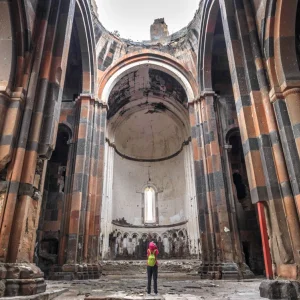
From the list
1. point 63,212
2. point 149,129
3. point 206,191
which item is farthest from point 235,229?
point 149,129

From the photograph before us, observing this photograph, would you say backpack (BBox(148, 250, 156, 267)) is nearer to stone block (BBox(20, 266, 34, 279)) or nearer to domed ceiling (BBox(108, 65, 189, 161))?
stone block (BBox(20, 266, 34, 279))

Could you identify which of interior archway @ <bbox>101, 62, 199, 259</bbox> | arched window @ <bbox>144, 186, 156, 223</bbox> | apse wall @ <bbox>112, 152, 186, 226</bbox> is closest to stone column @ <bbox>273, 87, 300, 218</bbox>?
interior archway @ <bbox>101, 62, 199, 259</bbox>

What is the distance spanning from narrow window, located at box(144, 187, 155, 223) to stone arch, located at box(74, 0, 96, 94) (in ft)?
34.7

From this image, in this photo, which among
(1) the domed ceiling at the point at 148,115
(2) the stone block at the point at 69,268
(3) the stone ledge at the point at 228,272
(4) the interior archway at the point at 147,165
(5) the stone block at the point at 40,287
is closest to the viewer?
(5) the stone block at the point at 40,287

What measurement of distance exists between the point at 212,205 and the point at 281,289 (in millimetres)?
5765

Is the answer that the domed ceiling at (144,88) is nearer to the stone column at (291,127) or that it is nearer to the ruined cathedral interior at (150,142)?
the ruined cathedral interior at (150,142)

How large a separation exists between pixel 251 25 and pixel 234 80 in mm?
1201

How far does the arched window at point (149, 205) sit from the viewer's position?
1920 centimetres

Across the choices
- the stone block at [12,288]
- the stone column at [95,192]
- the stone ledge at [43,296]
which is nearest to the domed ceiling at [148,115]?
the stone column at [95,192]

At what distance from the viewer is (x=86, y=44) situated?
11141mm

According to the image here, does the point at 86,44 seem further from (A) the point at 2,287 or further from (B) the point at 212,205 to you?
(A) the point at 2,287

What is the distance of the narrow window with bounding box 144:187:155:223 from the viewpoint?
63.1ft

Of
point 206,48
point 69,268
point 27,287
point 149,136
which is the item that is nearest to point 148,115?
point 149,136

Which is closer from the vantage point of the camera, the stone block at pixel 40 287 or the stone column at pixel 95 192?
the stone block at pixel 40 287
